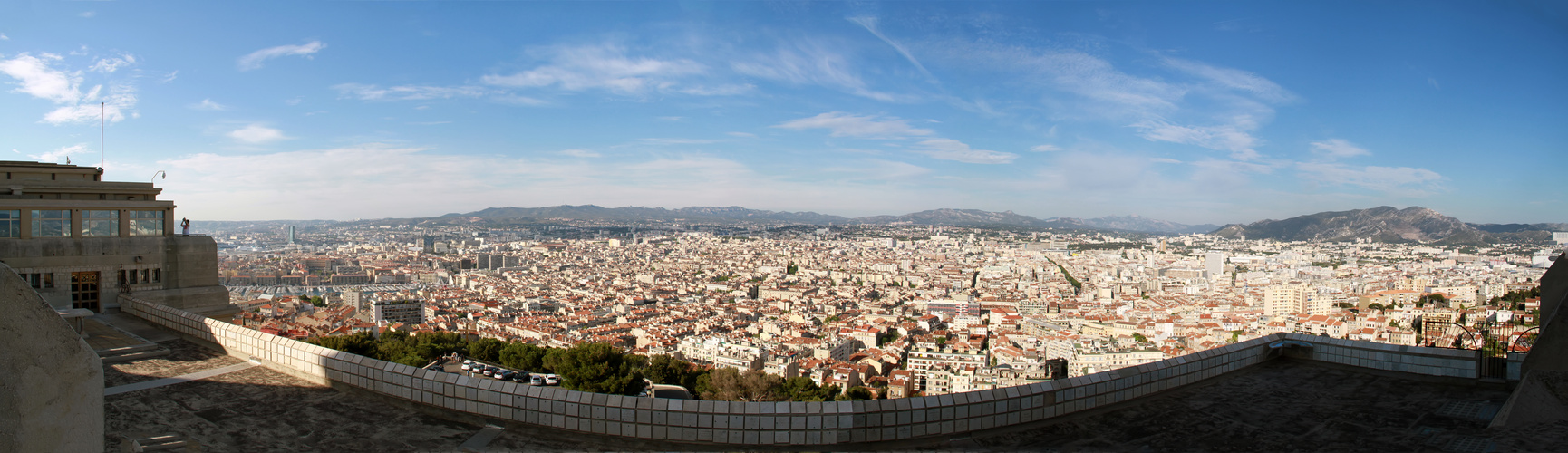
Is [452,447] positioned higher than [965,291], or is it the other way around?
[452,447]

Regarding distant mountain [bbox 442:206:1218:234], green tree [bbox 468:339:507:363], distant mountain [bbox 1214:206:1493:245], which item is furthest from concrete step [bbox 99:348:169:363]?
distant mountain [bbox 442:206:1218:234]

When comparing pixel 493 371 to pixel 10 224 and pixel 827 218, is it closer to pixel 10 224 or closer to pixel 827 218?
pixel 10 224

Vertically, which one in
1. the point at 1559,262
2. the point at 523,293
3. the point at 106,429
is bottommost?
the point at 523,293

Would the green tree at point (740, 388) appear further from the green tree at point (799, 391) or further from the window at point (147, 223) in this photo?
the window at point (147, 223)

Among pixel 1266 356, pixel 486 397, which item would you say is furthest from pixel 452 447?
pixel 1266 356

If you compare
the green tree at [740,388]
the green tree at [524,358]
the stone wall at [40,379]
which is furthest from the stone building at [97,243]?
the green tree at [524,358]

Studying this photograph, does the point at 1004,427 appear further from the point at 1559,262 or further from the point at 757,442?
the point at 1559,262

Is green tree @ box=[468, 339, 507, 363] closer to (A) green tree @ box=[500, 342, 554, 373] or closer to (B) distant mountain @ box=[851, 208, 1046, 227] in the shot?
(A) green tree @ box=[500, 342, 554, 373]
